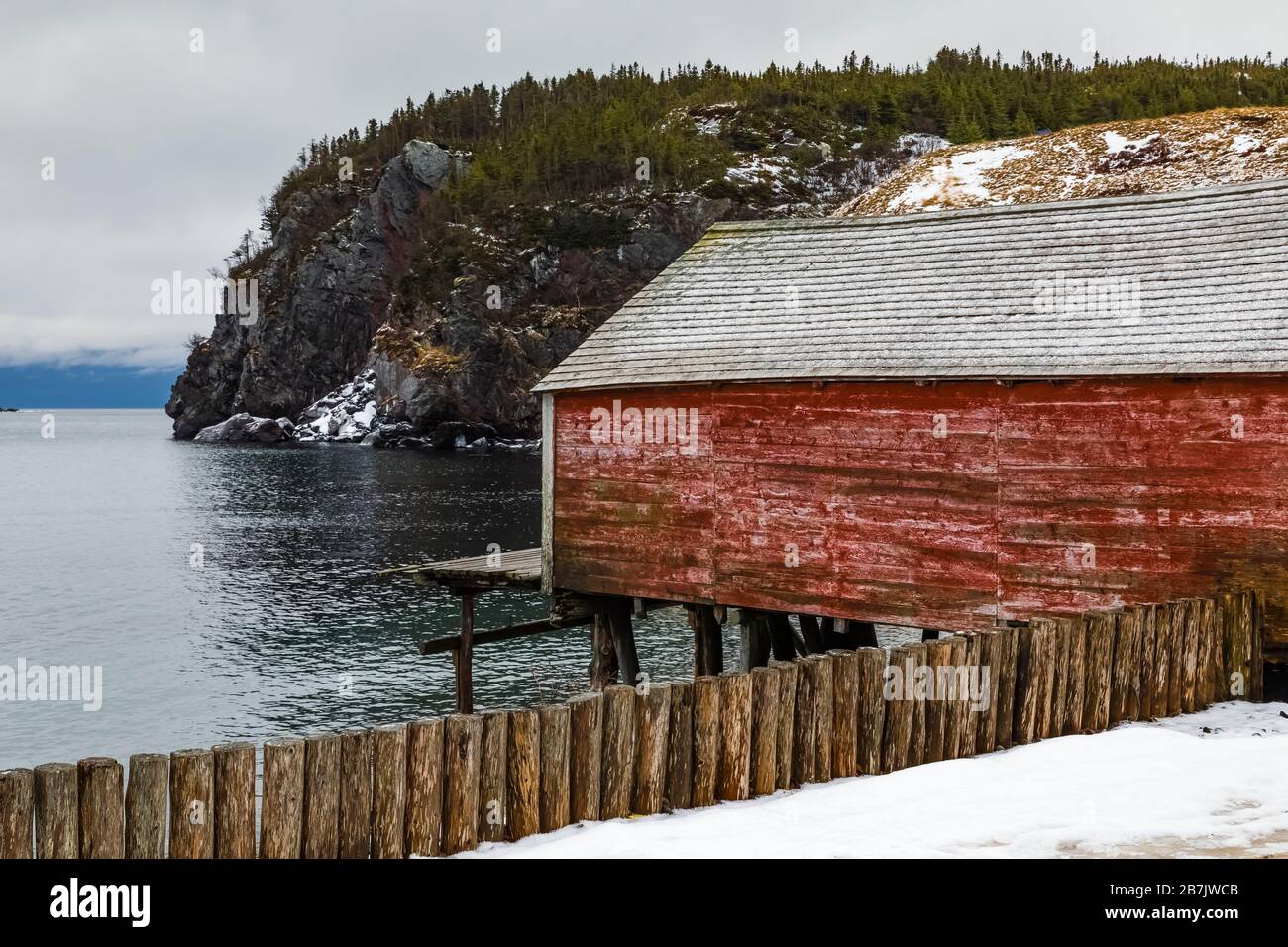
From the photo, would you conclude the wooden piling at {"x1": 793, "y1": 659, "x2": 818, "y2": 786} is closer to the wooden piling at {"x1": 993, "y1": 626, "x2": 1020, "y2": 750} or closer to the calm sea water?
the wooden piling at {"x1": 993, "y1": 626, "x2": 1020, "y2": 750}

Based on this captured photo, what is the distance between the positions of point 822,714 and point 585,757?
217cm

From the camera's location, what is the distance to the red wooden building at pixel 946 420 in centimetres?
1481

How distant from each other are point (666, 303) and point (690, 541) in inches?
169

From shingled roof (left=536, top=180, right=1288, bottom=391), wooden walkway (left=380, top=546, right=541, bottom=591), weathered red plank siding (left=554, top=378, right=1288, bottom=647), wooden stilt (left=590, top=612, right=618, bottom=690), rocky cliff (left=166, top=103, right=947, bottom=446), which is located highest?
rocky cliff (left=166, top=103, right=947, bottom=446)

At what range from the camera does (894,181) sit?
61.7 m

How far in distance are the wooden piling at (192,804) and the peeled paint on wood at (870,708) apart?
5216 mm

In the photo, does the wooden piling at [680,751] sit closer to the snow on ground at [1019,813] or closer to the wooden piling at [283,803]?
the snow on ground at [1019,813]

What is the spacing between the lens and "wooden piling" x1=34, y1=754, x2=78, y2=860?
22.7 ft

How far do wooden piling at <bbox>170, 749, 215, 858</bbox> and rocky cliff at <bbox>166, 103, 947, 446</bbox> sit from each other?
9953 centimetres

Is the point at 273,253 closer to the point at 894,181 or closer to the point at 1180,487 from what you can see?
the point at 894,181

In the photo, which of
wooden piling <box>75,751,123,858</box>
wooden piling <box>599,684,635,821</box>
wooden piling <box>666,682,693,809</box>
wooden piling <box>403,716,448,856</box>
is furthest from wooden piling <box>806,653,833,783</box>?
wooden piling <box>75,751,123,858</box>

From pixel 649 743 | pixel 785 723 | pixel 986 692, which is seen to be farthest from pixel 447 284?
pixel 649 743

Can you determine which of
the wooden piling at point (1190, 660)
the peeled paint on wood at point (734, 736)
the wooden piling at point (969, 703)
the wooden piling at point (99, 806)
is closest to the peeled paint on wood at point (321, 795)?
the wooden piling at point (99, 806)

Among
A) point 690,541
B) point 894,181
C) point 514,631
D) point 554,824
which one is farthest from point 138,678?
point 894,181
